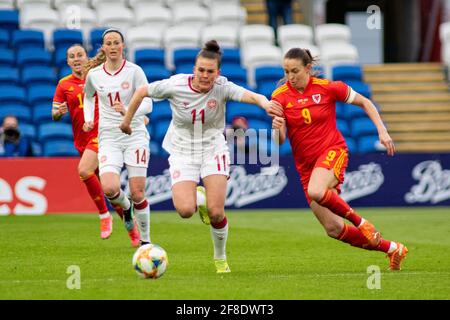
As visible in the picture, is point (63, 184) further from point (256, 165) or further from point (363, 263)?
point (363, 263)

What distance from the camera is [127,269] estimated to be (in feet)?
34.4

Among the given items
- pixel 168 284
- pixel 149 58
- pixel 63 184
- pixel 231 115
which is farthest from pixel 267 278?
pixel 149 58

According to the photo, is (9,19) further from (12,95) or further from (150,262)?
(150,262)

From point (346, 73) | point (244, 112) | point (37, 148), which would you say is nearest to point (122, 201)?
point (37, 148)

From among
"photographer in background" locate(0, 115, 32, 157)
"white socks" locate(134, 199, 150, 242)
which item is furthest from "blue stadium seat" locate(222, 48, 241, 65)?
"white socks" locate(134, 199, 150, 242)

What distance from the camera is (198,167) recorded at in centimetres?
1035

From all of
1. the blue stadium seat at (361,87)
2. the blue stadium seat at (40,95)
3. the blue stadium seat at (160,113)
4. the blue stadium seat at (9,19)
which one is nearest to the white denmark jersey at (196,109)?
the blue stadium seat at (160,113)

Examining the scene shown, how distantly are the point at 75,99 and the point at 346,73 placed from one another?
35.0 feet

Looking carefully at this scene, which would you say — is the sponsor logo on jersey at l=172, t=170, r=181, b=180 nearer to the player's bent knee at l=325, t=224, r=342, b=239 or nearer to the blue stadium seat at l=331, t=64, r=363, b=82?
the player's bent knee at l=325, t=224, r=342, b=239

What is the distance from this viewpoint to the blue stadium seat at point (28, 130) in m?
20.2

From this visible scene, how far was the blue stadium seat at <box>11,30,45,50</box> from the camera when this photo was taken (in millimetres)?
22453

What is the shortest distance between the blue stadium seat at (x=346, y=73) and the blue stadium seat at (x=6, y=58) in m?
6.82

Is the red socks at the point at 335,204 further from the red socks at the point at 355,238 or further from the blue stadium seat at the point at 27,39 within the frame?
the blue stadium seat at the point at 27,39

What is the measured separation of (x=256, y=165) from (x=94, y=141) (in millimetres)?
6430
